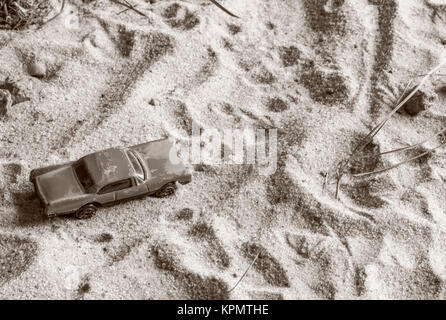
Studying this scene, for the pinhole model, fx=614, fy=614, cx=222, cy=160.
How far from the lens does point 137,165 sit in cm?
421

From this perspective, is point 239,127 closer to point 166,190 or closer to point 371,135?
point 166,190

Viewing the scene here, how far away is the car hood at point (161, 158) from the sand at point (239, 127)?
0.57 ft

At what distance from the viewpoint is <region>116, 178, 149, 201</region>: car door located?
4133 millimetres

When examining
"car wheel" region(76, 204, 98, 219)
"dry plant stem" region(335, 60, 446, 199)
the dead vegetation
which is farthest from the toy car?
the dead vegetation

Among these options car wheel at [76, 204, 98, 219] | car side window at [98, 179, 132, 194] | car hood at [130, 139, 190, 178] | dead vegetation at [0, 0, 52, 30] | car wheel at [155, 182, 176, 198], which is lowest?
car wheel at [76, 204, 98, 219]

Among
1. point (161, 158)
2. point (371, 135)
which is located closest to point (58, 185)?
point (161, 158)

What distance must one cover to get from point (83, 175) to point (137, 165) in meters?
0.37

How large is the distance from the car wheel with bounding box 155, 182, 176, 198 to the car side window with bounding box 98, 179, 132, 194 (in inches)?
9.0

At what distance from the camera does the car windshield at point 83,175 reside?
4086mm

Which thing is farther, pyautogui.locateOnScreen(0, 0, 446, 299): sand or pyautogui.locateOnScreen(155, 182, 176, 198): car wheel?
pyautogui.locateOnScreen(155, 182, 176, 198): car wheel

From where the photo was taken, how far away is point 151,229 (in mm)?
4082

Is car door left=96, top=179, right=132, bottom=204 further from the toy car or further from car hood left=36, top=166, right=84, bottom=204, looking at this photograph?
car hood left=36, top=166, right=84, bottom=204

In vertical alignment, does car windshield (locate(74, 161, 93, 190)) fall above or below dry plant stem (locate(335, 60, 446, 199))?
below

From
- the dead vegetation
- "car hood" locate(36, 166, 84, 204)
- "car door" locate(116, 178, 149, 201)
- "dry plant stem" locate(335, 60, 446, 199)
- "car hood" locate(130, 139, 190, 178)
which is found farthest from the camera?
the dead vegetation
